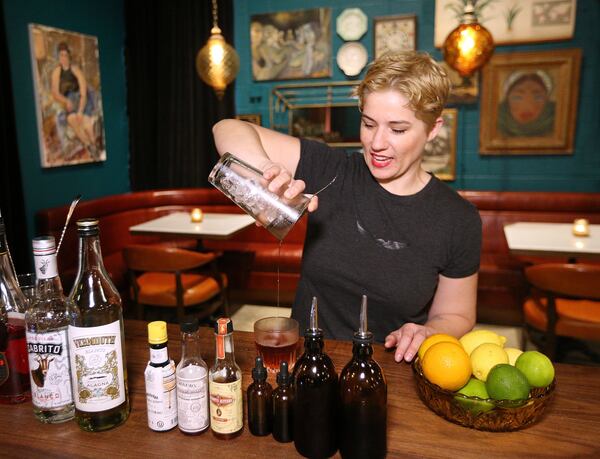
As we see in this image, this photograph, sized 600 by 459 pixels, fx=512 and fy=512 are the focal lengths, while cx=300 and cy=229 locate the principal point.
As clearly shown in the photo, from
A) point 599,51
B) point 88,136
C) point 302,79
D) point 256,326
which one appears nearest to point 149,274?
point 88,136

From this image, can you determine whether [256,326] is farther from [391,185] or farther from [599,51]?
[599,51]

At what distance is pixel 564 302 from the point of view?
3.09 meters

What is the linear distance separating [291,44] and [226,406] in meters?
4.90

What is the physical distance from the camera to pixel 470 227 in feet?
4.84

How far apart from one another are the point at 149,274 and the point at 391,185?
9.36ft

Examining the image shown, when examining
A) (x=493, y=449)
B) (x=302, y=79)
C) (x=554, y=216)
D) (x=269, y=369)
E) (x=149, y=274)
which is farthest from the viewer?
(x=302, y=79)

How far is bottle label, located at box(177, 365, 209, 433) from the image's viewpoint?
35.3 inches

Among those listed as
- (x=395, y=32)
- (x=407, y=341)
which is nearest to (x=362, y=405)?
(x=407, y=341)

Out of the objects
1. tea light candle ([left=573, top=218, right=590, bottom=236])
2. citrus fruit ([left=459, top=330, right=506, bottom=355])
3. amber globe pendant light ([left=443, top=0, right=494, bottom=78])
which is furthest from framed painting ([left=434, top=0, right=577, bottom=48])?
citrus fruit ([left=459, top=330, right=506, bottom=355])

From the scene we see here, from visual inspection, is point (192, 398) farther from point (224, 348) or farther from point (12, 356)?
point (12, 356)

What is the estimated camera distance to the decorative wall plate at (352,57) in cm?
510

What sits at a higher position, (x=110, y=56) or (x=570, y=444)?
(x=110, y=56)

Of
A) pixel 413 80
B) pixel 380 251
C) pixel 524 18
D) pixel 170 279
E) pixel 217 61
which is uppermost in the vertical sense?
pixel 524 18

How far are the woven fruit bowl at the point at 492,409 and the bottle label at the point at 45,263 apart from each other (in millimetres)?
736
